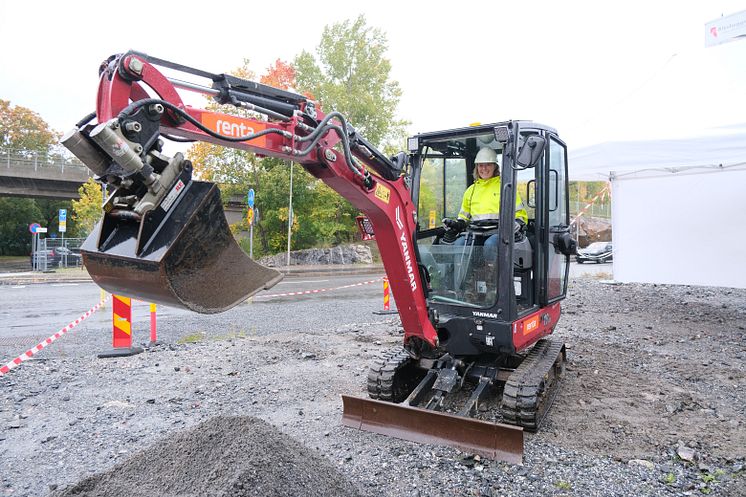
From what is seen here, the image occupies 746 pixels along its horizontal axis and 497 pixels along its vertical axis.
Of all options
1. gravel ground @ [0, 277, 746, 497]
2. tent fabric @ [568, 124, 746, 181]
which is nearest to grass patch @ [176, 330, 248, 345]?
gravel ground @ [0, 277, 746, 497]

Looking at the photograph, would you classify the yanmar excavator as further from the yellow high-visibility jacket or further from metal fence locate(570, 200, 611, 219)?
metal fence locate(570, 200, 611, 219)

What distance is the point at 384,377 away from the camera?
450 cm

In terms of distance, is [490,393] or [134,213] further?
[490,393]

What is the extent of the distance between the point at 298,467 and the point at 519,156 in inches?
104

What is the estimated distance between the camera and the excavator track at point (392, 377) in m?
4.50

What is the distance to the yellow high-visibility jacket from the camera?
14.5 ft

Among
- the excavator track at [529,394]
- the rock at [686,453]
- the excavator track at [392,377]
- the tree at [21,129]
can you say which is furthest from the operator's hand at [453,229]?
the tree at [21,129]

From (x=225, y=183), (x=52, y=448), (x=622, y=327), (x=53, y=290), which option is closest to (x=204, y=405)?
(x=52, y=448)

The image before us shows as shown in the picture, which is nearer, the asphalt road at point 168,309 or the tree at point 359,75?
the asphalt road at point 168,309

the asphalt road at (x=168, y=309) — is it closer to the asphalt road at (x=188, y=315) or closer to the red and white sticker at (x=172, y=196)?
the asphalt road at (x=188, y=315)

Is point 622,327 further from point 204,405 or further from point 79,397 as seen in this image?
point 79,397

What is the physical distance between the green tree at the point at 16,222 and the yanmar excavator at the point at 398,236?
1827 inches

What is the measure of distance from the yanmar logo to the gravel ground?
70.4 inches

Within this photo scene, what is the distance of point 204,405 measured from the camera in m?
4.76
